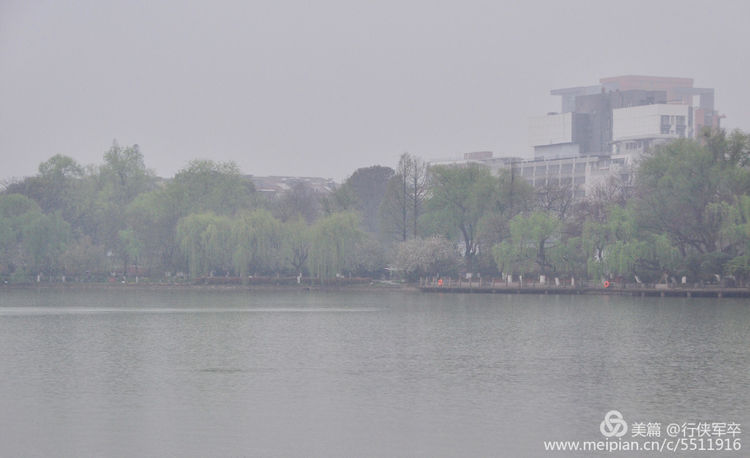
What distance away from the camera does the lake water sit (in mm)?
22828

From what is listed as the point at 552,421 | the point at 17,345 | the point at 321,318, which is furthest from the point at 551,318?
the point at 552,421

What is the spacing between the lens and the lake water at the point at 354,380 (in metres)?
22.8

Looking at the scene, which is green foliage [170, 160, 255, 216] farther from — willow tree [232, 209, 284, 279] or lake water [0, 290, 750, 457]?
lake water [0, 290, 750, 457]

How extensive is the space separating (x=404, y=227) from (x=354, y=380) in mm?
63216

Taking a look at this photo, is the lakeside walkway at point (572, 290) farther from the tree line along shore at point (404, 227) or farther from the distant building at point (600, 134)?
the distant building at point (600, 134)

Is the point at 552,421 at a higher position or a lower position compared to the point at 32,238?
lower

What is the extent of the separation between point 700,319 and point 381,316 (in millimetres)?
16447

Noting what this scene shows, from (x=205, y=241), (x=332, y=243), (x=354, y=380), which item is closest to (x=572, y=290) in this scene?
(x=332, y=243)

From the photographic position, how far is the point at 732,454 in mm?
21328

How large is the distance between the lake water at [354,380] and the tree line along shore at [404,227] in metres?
16.3

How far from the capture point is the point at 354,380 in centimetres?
3134

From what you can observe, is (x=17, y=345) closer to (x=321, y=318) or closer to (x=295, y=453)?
(x=321, y=318)

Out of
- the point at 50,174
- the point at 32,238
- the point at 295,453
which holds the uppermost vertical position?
the point at 50,174

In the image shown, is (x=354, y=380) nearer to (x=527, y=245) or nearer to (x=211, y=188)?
(x=527, y=245)
